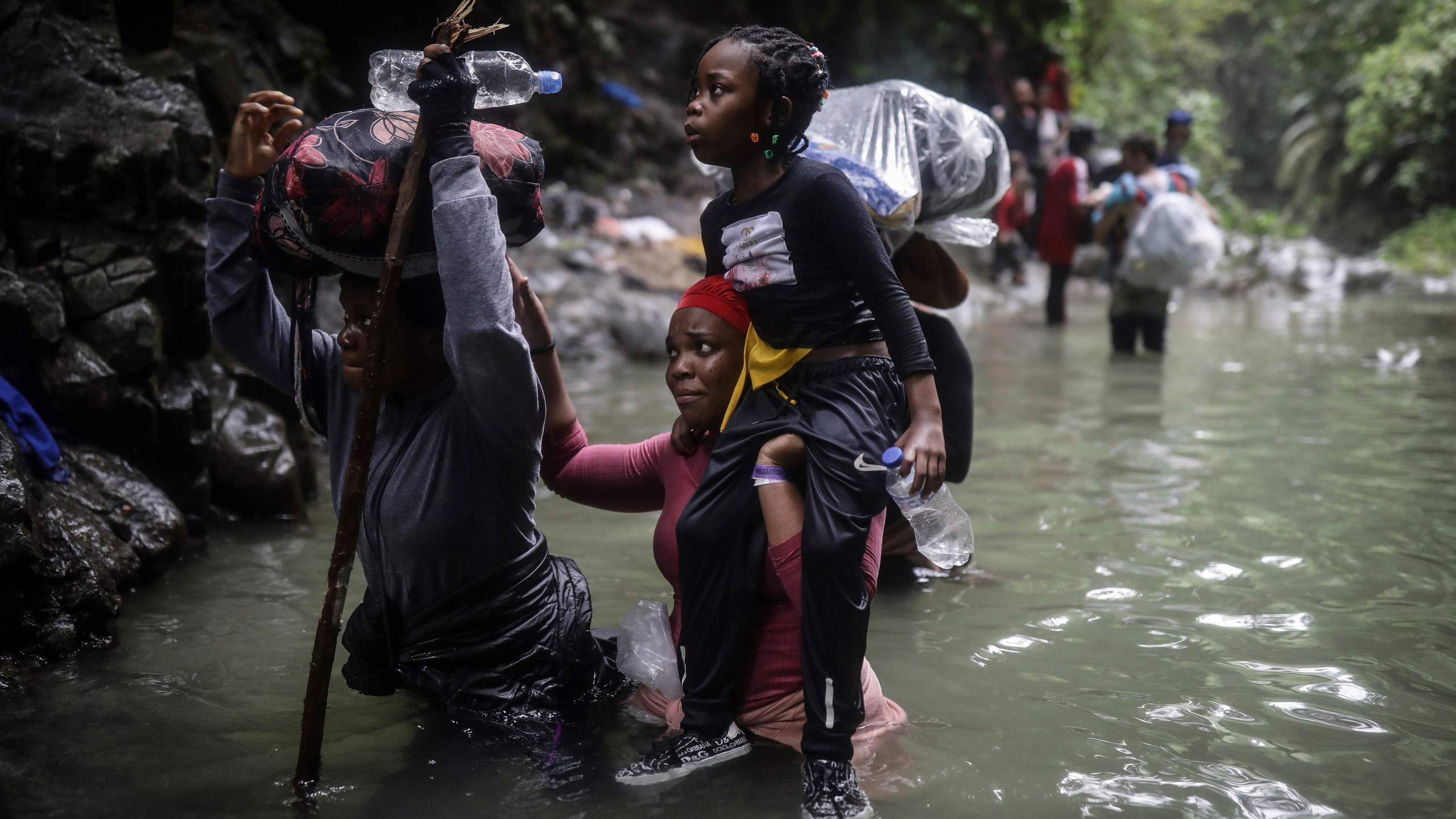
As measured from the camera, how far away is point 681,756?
95.7 inches

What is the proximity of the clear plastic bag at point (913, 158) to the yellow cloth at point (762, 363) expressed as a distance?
29.0 inches

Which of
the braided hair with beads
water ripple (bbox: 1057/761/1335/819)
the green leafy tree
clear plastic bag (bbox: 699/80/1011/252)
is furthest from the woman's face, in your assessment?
the green leafy tree

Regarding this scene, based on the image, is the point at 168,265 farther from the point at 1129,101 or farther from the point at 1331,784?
the point at 1129,101

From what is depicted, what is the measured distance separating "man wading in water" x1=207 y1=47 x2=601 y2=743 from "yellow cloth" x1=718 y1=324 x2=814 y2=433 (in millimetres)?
500

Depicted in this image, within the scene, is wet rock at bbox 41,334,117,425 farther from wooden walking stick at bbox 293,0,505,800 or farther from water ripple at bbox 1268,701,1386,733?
water ripple at bbox 1268,701,1386,733

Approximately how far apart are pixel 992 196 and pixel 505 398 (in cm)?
198

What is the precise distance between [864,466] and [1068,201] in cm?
852

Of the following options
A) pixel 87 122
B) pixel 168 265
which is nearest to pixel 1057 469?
pixel 168 265

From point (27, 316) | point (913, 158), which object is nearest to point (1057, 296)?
point (913, 158)

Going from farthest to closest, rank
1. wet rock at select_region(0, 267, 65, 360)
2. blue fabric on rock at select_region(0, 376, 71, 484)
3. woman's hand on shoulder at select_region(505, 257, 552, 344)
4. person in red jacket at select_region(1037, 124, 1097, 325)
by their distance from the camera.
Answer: person in red jacket at select_region(1037, 124, 1097, 325) < wet rock at select_region(0, 267, 65, 360) < blue fabric on rock at select_region(0, 376, 71, 484) < woman's hand on shoulder at select_region(505, 257, 552, 344)

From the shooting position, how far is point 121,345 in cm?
399

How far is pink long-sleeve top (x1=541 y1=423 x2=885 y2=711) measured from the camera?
2580 mm

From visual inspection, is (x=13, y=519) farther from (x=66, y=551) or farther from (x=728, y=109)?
(x=728, y=109)

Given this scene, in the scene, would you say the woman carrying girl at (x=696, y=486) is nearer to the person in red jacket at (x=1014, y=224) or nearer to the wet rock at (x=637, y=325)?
the wet rock at (x=637, y=325)
